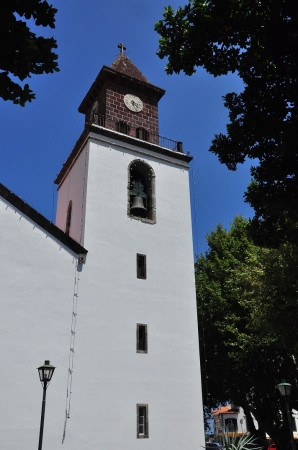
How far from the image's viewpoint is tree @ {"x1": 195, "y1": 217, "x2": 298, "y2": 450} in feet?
60.9

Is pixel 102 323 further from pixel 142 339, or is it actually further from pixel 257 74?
pixel 257 74

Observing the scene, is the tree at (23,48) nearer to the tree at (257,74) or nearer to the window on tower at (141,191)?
the tree at (257,74)

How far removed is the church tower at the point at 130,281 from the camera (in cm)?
1262

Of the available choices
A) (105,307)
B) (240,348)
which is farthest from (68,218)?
(240,348)

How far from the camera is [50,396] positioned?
467 inches

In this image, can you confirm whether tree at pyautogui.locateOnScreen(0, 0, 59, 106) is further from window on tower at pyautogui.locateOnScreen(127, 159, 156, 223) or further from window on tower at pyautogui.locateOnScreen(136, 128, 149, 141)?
window on tower at pyautogui.locateOnScreen(136, 128, 149, 141)

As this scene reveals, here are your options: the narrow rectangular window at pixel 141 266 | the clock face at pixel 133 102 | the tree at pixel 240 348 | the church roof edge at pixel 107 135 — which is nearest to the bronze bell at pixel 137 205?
→ the narrow rectangular window at pixel 141 266

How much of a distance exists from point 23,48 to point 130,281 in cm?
1081

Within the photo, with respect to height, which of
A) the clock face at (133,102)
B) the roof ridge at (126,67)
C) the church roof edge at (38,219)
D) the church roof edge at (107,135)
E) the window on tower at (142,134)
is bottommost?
the church roof edge at (38,219)

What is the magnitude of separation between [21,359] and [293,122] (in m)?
9.39

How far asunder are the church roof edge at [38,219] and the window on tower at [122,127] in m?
5.64

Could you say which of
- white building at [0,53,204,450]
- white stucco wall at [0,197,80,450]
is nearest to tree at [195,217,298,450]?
white building at [0,53,204,450]

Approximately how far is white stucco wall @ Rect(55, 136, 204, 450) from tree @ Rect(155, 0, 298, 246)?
21.9 feet

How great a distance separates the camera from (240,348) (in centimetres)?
1900
